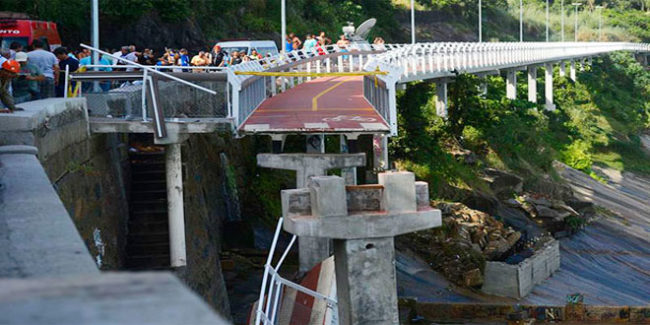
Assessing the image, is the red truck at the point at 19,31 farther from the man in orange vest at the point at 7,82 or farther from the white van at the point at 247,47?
the man in orange vest at the point at 7,82

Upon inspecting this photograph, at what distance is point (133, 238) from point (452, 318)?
974cm

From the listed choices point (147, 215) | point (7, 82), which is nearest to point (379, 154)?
point (147, 215)

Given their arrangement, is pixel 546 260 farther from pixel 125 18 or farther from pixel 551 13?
pixel 551 13

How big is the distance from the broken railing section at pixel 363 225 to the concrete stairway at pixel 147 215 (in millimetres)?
4565

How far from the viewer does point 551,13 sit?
12825 cm

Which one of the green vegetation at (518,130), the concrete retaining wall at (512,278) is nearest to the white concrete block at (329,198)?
the concrete retaining wall at (512,278)

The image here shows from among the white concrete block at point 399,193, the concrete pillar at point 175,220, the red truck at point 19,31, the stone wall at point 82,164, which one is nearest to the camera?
the stone wall at point 82,164

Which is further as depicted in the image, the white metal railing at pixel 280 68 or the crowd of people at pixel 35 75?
the white metal railing at pixel 280 68

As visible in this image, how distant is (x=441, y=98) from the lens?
151 ft

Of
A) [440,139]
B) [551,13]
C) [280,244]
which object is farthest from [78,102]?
[551,13]

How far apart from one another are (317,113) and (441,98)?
2153cm

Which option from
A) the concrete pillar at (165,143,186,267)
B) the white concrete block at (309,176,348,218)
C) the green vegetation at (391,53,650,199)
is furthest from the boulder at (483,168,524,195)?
the white concrete block at (309,176,348,218)

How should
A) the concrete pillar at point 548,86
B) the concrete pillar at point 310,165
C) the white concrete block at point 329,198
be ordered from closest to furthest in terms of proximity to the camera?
1. the white concrete block at point 329,198
2. the concrete pillar at point 310,165
3. the concrete pillar at point 548,86

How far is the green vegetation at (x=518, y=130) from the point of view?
39719 millimetres
